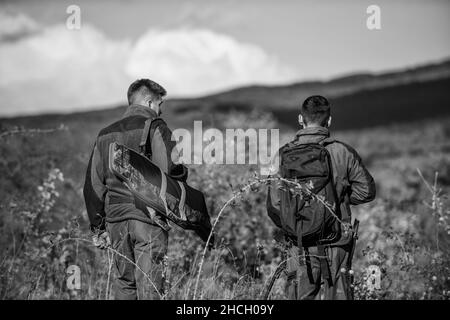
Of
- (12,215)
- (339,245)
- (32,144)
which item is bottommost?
(339,245)

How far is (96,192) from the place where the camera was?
563 centimetres

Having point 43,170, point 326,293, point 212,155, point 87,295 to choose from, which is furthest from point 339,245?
point 43,170

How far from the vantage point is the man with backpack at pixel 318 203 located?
17.0 feet

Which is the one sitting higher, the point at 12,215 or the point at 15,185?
the point at 15,185

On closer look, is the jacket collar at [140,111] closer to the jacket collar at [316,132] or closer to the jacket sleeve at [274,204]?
the jacket sleeve at [274,204]

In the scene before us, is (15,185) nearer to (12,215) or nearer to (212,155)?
(12,215)

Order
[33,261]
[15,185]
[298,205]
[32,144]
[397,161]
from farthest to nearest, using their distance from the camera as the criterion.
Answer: [397,161]
[32,144]
[15,185]
[33,261]
[298,205]

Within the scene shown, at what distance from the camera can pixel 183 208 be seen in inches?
214

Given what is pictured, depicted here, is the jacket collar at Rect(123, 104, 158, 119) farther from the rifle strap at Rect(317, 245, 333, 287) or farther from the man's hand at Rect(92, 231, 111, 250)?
the rifle strap at Rect(317, 245, 333, 287)

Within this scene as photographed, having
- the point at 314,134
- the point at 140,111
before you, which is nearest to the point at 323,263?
the point at 314,134

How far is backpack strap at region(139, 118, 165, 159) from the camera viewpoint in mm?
5391

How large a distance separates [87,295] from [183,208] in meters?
2.17

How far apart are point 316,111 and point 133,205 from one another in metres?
1.63
